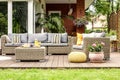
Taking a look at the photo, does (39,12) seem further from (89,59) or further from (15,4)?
(89,59)

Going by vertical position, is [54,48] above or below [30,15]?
below

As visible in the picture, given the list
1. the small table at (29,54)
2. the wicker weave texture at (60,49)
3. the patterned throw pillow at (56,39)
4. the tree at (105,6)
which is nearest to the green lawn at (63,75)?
the small table at (29,54)

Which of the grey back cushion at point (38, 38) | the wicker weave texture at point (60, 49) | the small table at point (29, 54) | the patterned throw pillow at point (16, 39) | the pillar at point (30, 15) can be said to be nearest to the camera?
the small table at point (29, 54)

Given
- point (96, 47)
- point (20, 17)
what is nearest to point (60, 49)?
point (96, 47)

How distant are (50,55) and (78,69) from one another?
12.1 ft

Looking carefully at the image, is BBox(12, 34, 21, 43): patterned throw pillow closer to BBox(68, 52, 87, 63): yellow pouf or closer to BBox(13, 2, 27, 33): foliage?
BBox(13, 2, 27, 33): foliage

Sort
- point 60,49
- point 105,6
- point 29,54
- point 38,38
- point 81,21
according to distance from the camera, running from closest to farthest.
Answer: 1. point 29,54
2. point 60,49
3. point 38,38
4. point 81,21
5. point 105,6

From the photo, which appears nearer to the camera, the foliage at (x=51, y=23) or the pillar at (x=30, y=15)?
the pillar at (x=30, y=15)

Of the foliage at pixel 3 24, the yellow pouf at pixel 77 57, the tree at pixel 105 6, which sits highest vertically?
the tree at pixel 105 6

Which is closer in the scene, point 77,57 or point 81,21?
point 77,57

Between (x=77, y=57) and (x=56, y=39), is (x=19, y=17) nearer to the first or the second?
(x=56, y=39)

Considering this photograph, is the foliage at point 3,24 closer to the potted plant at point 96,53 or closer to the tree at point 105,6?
the potted plant at point 96,53

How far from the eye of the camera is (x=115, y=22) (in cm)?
1444

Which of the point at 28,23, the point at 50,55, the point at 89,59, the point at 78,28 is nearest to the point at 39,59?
the point at 89,59
